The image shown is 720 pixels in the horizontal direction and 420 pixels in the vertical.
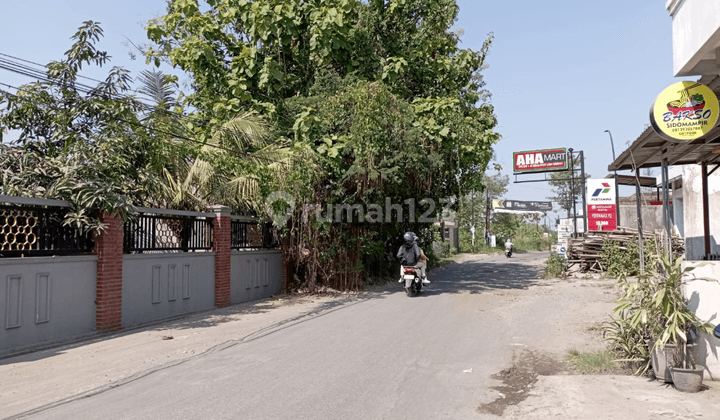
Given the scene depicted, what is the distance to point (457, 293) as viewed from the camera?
16484 mm

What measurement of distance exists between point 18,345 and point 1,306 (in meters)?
0.70

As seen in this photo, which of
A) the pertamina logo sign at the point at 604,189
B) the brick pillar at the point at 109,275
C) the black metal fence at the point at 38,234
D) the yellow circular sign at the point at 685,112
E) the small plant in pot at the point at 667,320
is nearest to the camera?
the small plant in pot at the point at 667,320

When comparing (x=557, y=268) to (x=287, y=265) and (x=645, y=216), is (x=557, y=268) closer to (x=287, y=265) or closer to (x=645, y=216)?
(x=287, y=265)

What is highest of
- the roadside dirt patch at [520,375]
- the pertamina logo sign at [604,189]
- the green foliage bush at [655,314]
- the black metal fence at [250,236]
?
the pertamina logo sign at [604,189]

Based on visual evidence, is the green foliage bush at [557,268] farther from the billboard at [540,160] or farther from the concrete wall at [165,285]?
the billboard at [540,160]

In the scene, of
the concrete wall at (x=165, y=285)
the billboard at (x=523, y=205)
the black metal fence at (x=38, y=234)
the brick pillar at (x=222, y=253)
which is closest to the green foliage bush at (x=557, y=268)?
the brick pillar at (x=222, y=253)

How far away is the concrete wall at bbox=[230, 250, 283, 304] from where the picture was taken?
14.0 metres

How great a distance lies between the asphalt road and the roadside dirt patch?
5.7 inches

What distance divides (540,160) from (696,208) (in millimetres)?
22630

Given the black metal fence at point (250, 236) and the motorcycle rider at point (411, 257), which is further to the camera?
the motorcycle rider at point (411, 257)

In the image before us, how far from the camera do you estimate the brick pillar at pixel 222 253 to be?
1313 cm

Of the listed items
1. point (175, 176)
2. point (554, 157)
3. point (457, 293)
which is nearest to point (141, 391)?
point (175, 176)

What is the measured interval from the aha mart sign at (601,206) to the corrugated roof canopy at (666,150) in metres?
17.1

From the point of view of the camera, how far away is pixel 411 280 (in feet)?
50.5
